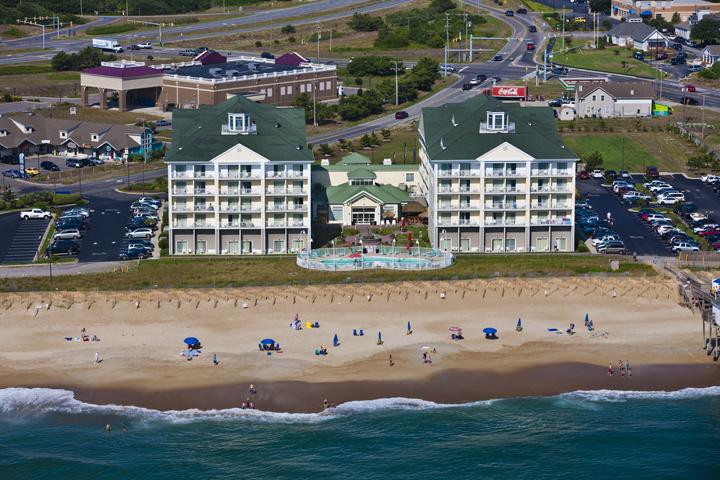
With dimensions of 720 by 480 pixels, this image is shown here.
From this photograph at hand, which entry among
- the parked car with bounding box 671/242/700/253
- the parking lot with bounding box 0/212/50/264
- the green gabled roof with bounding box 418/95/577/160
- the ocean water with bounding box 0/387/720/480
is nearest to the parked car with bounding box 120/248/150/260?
the parking lot with bounding box 0/212/50/264

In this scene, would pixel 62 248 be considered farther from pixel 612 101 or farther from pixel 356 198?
pixel 612 101

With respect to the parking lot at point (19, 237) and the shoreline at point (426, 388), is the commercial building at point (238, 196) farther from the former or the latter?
the shoreline at point (426, 388)

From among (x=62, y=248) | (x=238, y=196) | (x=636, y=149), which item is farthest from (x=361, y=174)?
(x=636, y=149)

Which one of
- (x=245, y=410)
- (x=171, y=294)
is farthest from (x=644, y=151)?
(x=245, y=410)

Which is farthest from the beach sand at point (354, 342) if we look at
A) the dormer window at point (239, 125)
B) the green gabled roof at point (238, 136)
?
the dormer window at point (239, 125)

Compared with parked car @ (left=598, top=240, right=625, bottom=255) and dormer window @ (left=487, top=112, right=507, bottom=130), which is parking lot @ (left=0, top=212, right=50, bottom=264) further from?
parked car @ (left=598, top=240, right=625, bottom=255)

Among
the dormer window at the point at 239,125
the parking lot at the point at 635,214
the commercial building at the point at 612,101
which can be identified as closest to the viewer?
the parking lot at the point at 635,214
